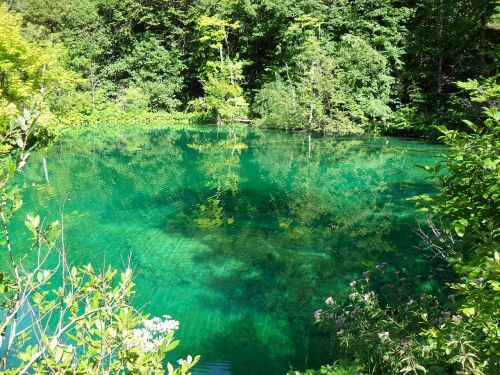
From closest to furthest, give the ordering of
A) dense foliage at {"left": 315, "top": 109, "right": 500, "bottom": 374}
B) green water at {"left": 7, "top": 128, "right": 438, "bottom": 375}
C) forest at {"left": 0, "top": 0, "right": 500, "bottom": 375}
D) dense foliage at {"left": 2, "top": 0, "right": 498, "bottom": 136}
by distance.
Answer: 1. dense foliage at {"left": 315, "top": 109, "right": 500, "bottom": 374}
2. forest at {"left": 0, "top": 0, "right": 500, "bottom": 375}
3. green water at {"left": 7, "top": 128, "right": 438, "bottom": 375}
4. dense foliage at {"left": 2, "top": 0, "right": 498, "bottom": 136}

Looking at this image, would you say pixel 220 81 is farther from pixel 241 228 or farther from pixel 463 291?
pixel 463 291

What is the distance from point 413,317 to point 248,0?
3120cm

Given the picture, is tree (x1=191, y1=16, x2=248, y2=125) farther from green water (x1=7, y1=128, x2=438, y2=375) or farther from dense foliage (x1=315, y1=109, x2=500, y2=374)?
dense foliage (x1=315, y1=109, x2=500, y2=374)

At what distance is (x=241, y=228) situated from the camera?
415 inches

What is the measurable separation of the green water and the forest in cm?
6

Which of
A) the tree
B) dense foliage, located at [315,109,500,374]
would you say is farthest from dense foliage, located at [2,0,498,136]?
dense foliage, located at [315,109,500,374]

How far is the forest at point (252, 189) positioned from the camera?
8.45 ft

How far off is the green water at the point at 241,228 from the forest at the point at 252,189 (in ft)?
0.19

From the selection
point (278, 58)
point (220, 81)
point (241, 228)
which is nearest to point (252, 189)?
point (241, 228)

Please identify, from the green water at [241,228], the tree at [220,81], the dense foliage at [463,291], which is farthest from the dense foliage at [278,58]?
the dense foliage at [463,291]

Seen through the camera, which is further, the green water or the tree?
the tree

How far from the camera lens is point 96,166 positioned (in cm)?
1795

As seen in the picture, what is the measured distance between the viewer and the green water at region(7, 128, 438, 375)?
616 centimetres

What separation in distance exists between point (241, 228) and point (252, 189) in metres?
3.77
